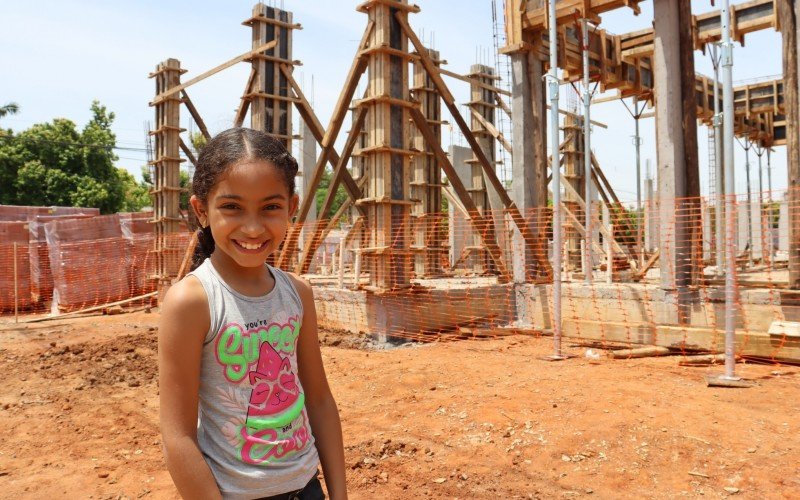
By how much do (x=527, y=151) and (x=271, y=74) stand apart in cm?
660

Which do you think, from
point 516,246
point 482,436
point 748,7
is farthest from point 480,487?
point 748,7

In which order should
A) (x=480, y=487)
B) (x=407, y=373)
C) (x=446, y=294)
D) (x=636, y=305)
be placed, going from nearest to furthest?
(x=480, y=487) → (x=407, y=373) → (x=636, y=305) → (x=446, y=294)

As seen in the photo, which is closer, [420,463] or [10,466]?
[420,463]

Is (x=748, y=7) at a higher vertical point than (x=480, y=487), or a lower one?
higher

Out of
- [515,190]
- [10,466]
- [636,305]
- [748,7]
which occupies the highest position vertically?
[748,7]

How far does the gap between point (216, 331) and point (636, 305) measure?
8941 millimetres

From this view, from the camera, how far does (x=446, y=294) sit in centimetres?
1062

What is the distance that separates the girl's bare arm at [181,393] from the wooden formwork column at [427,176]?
13.2 meters

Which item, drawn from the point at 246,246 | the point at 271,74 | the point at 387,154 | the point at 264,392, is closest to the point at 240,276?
the point at 246,246

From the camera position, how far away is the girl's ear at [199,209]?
1780mm

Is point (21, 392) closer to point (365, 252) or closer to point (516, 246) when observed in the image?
point (365, 252)

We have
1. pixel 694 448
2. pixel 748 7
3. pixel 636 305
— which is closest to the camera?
pixel 694 448

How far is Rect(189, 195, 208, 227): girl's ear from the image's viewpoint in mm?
1780

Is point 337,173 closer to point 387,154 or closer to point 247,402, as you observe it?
point 387,154
